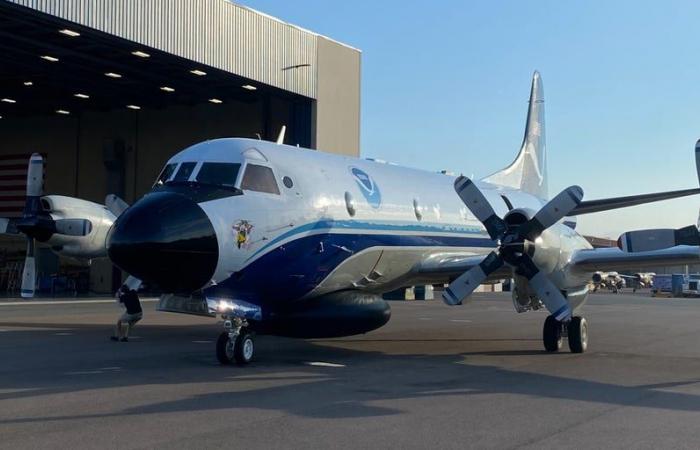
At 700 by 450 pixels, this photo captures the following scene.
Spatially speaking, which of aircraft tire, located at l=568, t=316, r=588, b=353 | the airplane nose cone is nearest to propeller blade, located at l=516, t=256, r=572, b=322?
aircraft tire, located at l=568, t=316, r=588, b=353

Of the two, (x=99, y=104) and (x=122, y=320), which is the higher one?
(x=99, y=104)

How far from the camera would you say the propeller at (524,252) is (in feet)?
45.1

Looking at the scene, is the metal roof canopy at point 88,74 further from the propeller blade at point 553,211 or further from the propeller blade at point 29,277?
the propeller blade at point 553,211

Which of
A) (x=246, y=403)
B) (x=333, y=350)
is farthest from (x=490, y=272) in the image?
(x=246, y=403)

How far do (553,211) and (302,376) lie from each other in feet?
17.4

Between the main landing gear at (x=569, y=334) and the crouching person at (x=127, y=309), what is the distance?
8.10 meters

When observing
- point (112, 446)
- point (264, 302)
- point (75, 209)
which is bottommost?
point (112, 446)

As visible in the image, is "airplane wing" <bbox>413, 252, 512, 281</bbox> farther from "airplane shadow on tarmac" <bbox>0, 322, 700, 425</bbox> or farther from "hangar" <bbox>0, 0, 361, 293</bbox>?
"hangar" <bbox>0, 0, 361, 293</bbox>

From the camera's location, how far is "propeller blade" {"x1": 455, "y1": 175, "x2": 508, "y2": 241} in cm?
1409

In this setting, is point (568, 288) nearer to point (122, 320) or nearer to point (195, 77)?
point (122, 320)

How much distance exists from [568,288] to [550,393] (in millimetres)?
5484

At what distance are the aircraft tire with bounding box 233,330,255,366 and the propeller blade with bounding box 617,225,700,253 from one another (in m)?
6.44

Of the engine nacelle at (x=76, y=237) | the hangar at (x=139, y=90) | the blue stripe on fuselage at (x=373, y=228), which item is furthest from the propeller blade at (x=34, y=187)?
the hangar at (x=139, y=90)

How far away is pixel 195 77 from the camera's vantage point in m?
33.9
